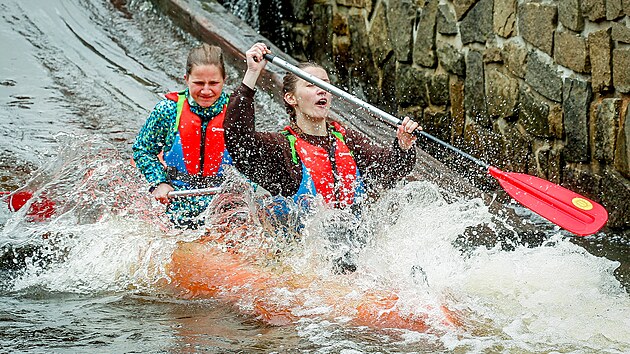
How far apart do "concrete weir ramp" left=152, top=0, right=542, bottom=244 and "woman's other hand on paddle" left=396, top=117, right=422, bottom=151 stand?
2.79 ft

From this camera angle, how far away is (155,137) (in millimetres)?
4902

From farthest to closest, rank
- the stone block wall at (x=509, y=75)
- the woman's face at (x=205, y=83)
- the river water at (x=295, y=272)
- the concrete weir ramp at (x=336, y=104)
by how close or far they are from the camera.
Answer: the concrete weir ramp at (x=336, y=104), the stone block wall at (x=509, y=75), the woman's face at (x=205, y=83), the river water at (x=295, y=272)

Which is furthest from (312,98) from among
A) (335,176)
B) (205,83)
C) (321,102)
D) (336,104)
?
(336,104)

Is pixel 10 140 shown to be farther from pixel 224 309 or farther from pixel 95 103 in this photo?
pixel 224 309

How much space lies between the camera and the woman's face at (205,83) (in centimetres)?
479

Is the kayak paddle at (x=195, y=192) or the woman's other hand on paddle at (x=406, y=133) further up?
the woman's other hand on paddle at (x=406, y=133)

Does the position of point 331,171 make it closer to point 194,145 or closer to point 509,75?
point 194,145

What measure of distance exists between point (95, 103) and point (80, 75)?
586 mm

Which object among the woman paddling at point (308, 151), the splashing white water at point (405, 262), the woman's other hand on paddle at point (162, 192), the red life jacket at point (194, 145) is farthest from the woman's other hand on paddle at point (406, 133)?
the woman's other hand on paddle at point (162, 192)

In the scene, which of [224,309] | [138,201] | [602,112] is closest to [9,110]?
[138,201]

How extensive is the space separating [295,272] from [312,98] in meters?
0.79

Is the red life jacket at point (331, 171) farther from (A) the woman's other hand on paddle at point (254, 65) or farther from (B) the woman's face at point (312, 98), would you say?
(A) the woman's other hand on paddle at point (254, 65)

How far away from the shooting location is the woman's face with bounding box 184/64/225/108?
15.7ft

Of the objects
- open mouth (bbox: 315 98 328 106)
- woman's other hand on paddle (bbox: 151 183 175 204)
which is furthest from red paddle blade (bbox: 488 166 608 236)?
woman's other hand on paddle (bbox: 151 183 175 204)
